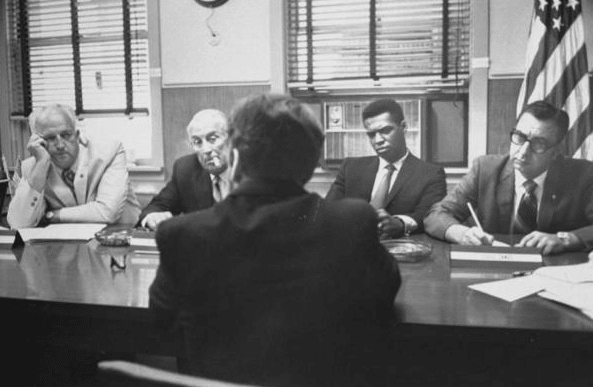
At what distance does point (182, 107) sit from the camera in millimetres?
3885

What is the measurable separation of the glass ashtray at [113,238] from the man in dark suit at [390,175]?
118 centimetres

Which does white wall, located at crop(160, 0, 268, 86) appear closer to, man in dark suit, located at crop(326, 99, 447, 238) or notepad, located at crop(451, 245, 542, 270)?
man in dark suit, located at crop(326, 99, 447, 238)

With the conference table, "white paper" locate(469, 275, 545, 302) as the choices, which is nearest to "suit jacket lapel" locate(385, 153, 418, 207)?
the conference table

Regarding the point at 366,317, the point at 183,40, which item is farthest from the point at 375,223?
the point at 183,40

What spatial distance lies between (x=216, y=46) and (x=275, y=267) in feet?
9.76

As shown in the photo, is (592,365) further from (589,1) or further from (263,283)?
(589,1)

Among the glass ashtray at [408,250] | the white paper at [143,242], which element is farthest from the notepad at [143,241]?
the glass ashtray at [408,250]

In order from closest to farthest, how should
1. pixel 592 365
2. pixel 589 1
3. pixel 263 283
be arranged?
pixel 263 283 → pixel 592 365 → pixel 589 1

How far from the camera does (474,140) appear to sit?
11.4 ft

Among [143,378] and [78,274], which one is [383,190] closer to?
[78,274]

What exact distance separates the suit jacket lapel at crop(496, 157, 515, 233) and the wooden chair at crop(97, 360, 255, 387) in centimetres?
203

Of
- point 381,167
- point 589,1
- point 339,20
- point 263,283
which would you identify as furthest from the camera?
point 339,20

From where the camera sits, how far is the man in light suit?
8.59 ft

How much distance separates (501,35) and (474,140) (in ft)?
2.03
